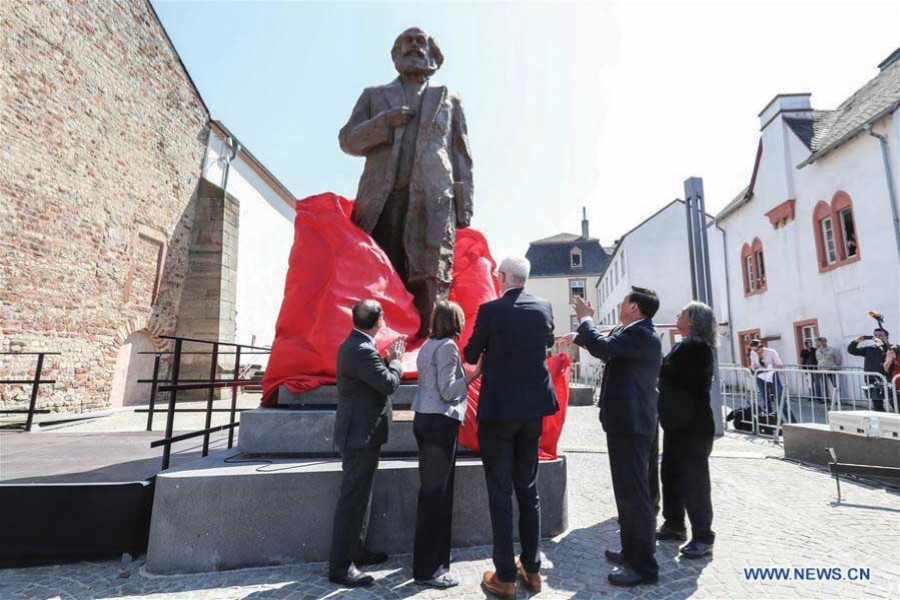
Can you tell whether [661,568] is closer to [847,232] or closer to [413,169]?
[413,169]

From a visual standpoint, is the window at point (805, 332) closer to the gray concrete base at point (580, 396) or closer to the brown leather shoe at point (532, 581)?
the gray concrete base at point (580, 396)

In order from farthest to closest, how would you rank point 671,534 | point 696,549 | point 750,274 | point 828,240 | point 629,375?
point 750,274, point 828,240, point 671,534, point 696,549, point 629,375

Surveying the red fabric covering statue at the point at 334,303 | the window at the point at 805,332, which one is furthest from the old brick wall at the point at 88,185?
the window at the point at 805,332

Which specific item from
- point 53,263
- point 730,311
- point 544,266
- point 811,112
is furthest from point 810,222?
point 544,266

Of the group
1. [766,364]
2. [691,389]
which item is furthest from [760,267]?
[691,389]

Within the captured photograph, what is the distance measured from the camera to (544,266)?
42.1 metres

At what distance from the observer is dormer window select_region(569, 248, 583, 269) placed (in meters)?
42.1

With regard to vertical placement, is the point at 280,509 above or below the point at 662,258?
below

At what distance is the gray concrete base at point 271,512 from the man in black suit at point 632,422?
34.3 inches

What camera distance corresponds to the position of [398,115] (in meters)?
4.37

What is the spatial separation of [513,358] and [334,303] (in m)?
1.70

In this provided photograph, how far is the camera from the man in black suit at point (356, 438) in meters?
2.63

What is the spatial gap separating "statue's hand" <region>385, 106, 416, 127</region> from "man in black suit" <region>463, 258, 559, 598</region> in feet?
8.15

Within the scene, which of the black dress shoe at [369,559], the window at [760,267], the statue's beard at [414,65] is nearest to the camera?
the black dress shoe at [369,559]
